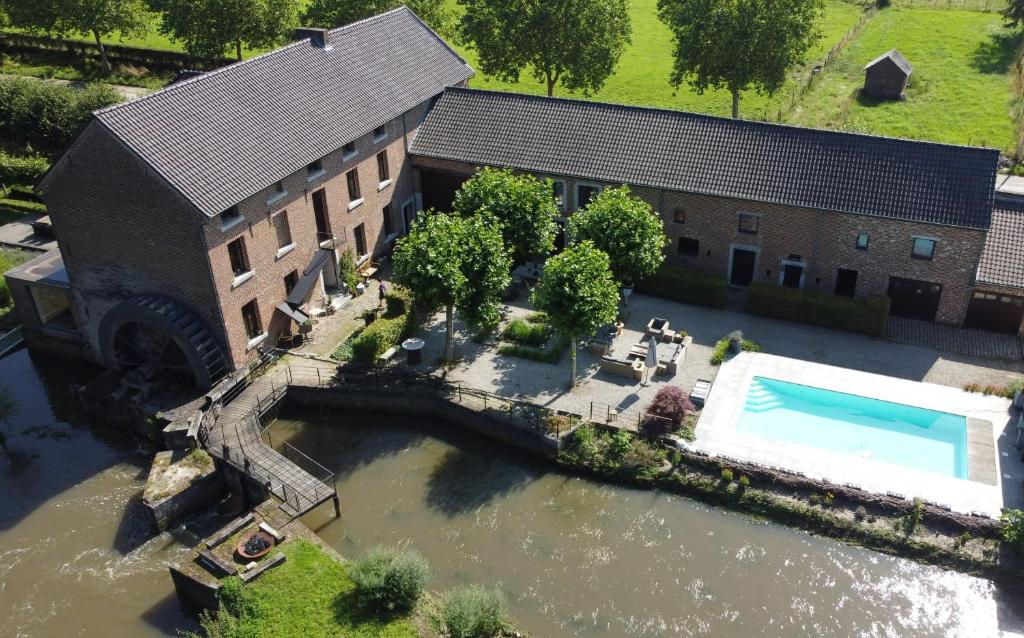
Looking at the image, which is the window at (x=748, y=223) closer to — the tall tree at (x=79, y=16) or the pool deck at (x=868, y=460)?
the pool deck at (x=868, y=460)

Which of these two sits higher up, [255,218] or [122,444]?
[255,218]

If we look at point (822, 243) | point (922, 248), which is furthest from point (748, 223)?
point (922, 248)

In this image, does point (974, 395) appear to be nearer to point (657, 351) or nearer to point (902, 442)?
point (902, 442)

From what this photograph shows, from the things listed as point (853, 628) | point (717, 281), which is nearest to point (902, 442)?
point (853, 628)

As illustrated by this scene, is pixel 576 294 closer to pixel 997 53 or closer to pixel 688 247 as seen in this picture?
pixel 688 247

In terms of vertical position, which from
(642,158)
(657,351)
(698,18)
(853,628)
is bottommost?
(853,628)

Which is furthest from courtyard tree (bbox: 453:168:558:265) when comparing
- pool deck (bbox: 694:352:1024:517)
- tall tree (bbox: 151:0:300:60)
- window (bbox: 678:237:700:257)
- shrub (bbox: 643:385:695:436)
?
tall tree (bbox: 151:0:300:60)
